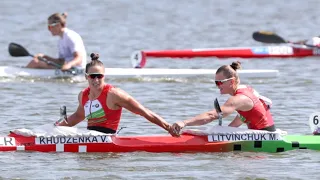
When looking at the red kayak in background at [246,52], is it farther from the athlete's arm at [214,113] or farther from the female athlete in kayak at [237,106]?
the athlete's arm at [214,113]

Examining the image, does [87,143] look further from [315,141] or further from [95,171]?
[315,141]

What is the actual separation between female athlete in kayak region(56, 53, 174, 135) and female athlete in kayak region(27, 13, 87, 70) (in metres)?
6.54

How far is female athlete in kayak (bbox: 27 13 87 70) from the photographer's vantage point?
1927 centimetres

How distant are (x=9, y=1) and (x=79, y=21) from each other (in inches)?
306

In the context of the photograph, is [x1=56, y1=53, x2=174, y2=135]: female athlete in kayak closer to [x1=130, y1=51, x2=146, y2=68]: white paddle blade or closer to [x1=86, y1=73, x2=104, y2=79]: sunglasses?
[x1=86, y1=73, x2=104, y2=79]: sunglasses

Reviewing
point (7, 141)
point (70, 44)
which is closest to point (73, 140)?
point (7, 141)

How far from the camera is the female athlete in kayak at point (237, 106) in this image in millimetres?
12422

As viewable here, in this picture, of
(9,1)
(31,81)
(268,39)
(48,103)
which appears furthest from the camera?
(9,1)

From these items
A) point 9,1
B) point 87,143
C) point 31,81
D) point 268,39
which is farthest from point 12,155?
point 9,1

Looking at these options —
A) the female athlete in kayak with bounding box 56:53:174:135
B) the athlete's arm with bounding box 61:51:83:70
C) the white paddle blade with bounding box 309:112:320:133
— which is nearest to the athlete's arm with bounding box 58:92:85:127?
the female athlete in kayak with bounding box 56:53:174:135

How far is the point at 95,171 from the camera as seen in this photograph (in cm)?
1191

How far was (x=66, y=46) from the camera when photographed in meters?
19.8

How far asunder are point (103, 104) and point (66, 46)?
7297 millimetres

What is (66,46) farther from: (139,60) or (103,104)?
(103,104)
